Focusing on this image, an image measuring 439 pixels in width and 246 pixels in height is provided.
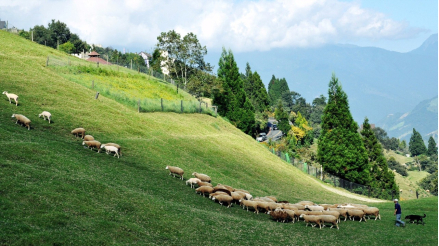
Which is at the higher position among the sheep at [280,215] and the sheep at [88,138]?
the sheep at [88,138]

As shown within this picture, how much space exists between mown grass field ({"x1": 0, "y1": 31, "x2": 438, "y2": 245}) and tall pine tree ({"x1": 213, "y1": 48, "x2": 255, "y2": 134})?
43791mm

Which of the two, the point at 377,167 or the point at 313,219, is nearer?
the point at 313,219

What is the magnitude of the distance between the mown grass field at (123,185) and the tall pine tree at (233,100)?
43791 mm

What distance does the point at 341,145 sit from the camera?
75.6 m

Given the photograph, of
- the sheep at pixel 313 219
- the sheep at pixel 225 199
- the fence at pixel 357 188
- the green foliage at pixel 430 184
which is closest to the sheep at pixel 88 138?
the sheep at pixel 225 199

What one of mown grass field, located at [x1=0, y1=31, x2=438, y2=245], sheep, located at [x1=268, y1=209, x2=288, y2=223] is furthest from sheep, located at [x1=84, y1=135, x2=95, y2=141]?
sheep, located at [x1=268, y1=209, x2=288, y2=223]

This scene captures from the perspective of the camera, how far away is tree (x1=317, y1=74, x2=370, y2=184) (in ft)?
244

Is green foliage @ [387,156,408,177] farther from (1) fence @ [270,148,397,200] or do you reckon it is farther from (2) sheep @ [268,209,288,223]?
(2) sheep @ [268,209,288,223]

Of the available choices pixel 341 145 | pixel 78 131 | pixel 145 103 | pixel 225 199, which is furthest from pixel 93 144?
pixel 341 145

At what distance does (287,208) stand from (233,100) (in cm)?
7402

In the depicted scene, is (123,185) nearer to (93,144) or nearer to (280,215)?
(93,144)

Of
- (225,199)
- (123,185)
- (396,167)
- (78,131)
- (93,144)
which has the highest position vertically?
(396,167)

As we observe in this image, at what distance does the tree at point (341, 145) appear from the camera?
74250 mm

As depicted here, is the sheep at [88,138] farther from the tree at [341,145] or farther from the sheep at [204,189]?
the tree at [341,145]
